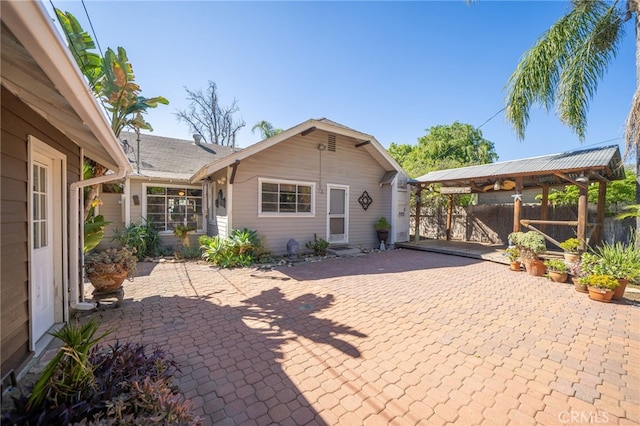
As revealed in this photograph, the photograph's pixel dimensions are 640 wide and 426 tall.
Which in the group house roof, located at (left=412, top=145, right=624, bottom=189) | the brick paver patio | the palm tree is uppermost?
the palm tree

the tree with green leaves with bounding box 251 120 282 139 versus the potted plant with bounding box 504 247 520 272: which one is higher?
the tree with green leaves with bounding box 251 120 282 139

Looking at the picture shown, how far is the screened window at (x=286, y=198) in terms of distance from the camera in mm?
8484

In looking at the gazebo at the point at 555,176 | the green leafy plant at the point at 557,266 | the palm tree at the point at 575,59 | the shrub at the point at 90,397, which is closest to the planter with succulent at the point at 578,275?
the green leafy plant at the point at 557,266

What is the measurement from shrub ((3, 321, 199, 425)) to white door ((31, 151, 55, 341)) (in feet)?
4.98

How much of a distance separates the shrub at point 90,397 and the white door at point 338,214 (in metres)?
8.01

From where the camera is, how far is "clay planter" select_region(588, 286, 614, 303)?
16.1 feet

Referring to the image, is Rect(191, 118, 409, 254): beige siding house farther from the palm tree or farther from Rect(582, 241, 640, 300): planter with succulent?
Rect(582, 241, 640, 300): planter with succulent

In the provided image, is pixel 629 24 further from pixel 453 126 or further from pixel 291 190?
pixel 453 126

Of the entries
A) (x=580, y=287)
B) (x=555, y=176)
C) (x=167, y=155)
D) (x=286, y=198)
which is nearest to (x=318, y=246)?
(x=286, y=198)

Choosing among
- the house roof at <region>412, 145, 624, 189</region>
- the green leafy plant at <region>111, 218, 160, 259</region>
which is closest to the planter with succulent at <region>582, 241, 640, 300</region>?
the house roof at <region>412, 145, 624, 189</region>

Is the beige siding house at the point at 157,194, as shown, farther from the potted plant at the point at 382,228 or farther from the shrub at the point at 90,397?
the shrub at the point at 90,397

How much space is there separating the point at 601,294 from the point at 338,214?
23.4ft

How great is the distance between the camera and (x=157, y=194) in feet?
31.6

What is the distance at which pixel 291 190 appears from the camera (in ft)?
29.4
